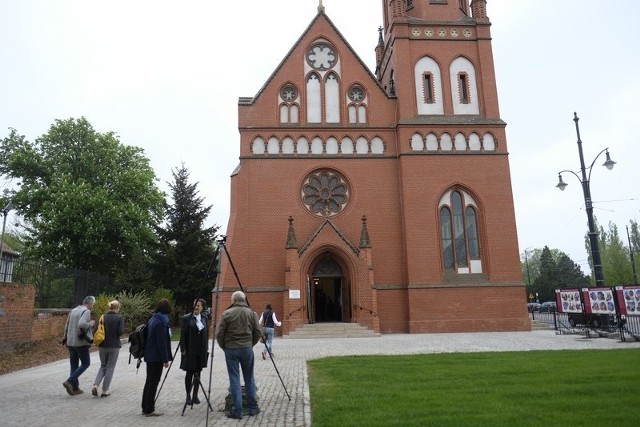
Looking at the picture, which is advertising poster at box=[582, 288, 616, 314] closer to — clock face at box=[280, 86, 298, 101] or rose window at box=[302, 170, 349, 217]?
rose window at box=[302, 170, 349, 217]

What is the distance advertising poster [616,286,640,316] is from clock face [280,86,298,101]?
17.4 m

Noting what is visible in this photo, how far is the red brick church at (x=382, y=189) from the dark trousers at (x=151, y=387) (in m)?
15.3

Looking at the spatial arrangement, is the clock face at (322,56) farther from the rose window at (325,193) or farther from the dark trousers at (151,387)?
the dark trousers at (151,387)

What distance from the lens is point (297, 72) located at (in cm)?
2641

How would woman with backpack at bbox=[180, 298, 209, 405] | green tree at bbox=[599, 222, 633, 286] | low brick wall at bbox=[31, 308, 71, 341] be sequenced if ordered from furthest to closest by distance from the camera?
green tree at bbox=[599, 222, 633, 286] → low brick wall at bbox=[31, 308, 71, 341] → woman with backpack at bbox=[180, 298, 209, 405]

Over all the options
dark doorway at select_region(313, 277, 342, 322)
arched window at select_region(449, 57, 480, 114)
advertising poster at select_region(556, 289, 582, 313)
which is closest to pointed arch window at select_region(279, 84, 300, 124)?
arched window at select_region(449, 57, 480, 114)

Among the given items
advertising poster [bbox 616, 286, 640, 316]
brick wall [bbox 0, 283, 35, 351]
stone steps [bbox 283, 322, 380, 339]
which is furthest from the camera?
stone steps [bbox 283, 322, 380, 339]

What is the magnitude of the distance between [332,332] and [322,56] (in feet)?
48.4

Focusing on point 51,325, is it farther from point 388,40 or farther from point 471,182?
point 388,40

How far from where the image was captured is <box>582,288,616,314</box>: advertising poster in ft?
58.1

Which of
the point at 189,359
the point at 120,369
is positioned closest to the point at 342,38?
the point at 120,369

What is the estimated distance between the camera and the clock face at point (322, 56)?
26.7 m

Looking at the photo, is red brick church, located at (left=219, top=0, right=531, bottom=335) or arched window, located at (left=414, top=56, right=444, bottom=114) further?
arched window, located at (left=414, top=56, right=444, bottom=114)

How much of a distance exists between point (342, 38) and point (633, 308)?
19.0m
